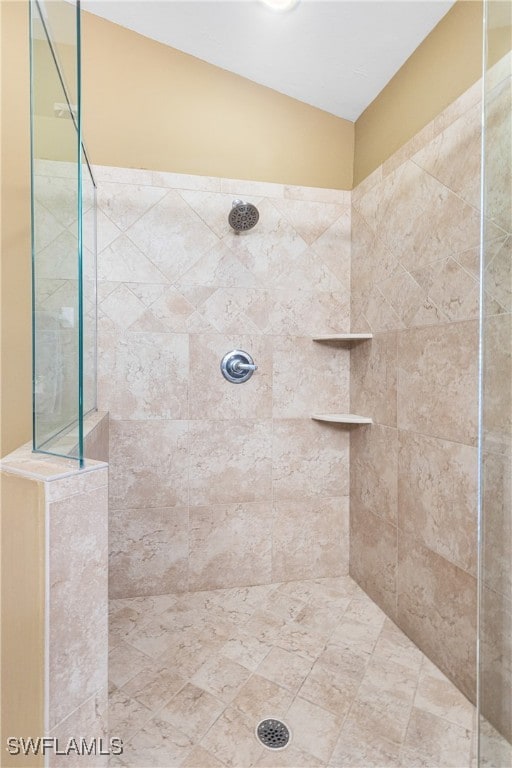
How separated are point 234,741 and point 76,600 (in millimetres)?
704

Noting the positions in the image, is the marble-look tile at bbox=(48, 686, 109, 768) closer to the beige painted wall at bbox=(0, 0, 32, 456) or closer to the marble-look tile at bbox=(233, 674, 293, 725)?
the marble-look tile at bbox=(233, 674, 293, 725)

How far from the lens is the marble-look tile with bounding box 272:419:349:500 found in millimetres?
1976

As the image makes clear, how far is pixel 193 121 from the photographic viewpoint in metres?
1.84

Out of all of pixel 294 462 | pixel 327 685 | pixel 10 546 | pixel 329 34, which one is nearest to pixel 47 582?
pixel 10 546

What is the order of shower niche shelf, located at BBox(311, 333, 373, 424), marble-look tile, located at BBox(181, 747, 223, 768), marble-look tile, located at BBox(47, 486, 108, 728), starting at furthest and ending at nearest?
shower niche shelf, located at BBox(311, 333, 373, 424) < marble-look tile, located at BBox(181, 747, 223, 768) < marble-look tile, located at BBox(47, 486, 108, 728)

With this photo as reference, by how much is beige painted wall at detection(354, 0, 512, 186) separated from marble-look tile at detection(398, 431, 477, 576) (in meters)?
1.10

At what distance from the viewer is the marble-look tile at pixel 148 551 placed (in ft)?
5.98

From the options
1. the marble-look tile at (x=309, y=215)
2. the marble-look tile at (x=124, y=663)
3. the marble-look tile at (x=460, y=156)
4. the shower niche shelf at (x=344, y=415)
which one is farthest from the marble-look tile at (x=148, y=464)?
the marble-look tile at (x=460, y=156)

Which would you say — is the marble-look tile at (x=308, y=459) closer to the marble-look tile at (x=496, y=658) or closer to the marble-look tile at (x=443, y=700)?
the marble-look tile at (x=443, y=700)

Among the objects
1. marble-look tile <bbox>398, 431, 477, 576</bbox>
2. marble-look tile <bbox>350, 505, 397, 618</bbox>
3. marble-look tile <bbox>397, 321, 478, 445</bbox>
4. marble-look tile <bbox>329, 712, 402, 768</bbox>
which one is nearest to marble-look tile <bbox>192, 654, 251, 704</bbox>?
marble-look tile <bbox>329, 712, 402, 768</bbox>

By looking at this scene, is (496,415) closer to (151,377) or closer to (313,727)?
(313,727)

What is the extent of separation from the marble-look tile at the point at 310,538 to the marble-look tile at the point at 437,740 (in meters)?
0.84

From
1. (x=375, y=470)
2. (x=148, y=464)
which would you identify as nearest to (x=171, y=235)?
(x=148, y=464)

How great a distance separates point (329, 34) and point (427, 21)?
35cm
